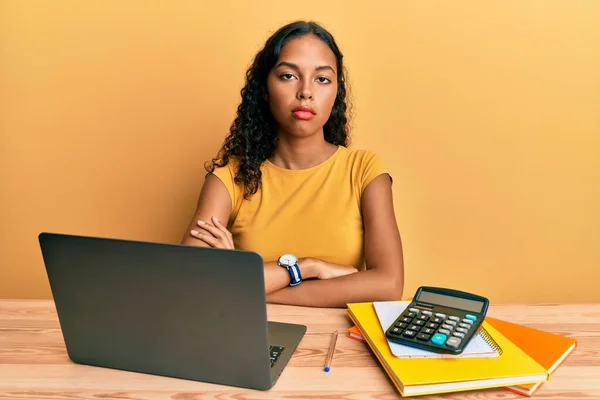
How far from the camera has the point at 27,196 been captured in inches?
89.8

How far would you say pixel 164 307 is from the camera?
2.90ft

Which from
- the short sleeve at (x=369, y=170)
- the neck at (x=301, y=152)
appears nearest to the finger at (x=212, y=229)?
the neck at (x=301, y=152)

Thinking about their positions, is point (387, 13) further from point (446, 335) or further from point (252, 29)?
point (446, 335)

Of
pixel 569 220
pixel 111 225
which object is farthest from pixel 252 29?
pixel 569 220

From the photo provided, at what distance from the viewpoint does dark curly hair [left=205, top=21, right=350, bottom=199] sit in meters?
1.83

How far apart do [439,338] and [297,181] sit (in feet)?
3.23

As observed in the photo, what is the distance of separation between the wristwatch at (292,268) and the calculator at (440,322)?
0.43 meters

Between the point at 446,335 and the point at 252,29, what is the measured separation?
157 centimetres

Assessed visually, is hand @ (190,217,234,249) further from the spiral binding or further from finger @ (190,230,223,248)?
the spiral binding

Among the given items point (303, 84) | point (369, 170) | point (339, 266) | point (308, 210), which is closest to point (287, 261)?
point (339, 266)

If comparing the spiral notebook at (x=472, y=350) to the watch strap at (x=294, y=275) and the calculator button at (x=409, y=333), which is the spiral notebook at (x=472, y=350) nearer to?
the calculator button at (x=409, y=333)

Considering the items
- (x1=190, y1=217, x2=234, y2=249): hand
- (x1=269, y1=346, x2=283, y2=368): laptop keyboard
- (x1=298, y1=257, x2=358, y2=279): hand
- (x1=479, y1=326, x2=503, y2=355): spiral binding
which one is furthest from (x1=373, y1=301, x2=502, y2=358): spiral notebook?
(x1=190, y1=217, x2=234, y2=249): hand

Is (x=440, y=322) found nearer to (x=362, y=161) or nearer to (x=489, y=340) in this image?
(x=489, y=340)

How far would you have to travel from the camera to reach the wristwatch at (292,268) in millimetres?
1514
